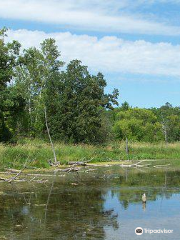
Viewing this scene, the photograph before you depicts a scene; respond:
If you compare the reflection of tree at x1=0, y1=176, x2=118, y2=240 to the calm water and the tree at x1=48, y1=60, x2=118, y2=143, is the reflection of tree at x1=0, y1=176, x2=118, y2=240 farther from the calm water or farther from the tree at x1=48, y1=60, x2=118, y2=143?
the tree at x1=48, y1=60, x2=118, y2=143

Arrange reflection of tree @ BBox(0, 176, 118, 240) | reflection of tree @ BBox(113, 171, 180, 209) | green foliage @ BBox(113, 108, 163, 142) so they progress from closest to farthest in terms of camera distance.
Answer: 1. reflection of tree @ BBox(0, 176, 118, 240)
2. reflection of tree @ BBox(113, 171, 180, 209)
3. green foliage @ BBox(113, 108, 163, 142)

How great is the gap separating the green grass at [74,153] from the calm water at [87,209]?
508 centimetres

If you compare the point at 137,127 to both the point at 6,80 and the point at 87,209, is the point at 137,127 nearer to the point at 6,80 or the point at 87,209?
the point at 6,80

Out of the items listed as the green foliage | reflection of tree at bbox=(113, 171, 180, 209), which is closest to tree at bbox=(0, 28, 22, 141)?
reflection of tree at bbox=(113, 171, 180, 209)

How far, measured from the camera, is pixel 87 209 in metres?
12.4

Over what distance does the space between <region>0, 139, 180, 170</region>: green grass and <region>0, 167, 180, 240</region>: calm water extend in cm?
508

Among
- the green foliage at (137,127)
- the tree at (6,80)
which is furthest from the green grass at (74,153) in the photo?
the green foliage at (137,127)

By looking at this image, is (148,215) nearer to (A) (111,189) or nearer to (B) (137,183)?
(A) (111,189)

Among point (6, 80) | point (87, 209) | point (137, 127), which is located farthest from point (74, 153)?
point (137, 127)

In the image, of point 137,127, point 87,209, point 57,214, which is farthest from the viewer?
point 137,127

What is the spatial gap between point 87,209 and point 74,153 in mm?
17363

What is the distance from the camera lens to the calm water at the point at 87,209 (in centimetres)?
949

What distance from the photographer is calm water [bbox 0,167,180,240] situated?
31.1 ft

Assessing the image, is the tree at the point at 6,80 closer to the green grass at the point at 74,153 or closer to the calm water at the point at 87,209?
the green grass at the point at 74,153
